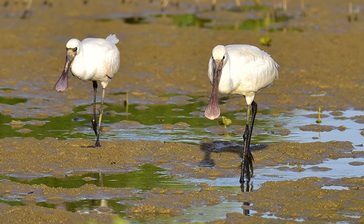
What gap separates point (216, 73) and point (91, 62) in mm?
2684

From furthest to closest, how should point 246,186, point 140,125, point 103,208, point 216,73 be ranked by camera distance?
point 140,125 → point 246,186 → point 216,73 → point 103,208

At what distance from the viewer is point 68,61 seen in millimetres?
12547

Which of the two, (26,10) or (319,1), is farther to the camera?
(319,1)

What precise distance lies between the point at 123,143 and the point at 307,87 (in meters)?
4.97

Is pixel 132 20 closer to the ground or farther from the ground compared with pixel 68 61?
closer to the ground

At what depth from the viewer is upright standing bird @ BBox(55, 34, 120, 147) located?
41.1 feet

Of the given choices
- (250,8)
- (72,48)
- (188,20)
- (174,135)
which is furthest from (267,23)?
(72,48)

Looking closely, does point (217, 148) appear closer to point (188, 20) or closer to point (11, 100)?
point (11, 100)

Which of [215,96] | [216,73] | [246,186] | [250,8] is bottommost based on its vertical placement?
[246,186]

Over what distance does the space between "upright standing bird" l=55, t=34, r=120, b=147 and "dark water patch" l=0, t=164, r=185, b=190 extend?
53.4 inches

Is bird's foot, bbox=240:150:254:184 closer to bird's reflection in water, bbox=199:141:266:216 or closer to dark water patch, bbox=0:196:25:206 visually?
bird's reflection in water, bbox=199:141:266:216

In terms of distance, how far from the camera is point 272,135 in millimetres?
13477

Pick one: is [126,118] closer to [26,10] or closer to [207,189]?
[207,189]

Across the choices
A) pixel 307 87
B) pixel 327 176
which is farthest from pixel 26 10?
pixel 327 176
